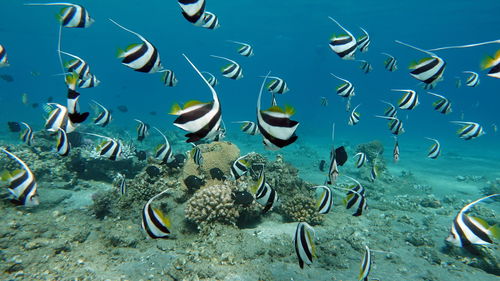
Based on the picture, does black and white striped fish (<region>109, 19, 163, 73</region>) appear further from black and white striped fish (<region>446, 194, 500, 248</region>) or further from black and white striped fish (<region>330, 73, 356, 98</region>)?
black and white striped fish (<region>330, 73, 356, 98</region>)

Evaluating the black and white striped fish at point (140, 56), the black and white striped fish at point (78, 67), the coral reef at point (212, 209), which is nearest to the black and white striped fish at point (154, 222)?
the black and white striped fish at point (140, 56)

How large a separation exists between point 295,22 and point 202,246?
171 ft

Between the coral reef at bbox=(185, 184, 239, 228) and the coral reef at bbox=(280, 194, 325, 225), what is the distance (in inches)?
61.6

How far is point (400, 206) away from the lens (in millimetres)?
9484

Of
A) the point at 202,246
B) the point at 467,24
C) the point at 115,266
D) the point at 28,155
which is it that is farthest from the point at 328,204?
the point at 467,24

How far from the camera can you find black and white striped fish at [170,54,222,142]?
1.93 metres

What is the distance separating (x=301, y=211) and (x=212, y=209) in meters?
2.38

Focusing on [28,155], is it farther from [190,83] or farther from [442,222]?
[190,83]

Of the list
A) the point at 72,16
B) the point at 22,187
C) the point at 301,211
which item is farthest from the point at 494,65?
the point at 22,187

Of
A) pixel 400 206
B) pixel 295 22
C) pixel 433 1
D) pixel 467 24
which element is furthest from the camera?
pixel 295 22

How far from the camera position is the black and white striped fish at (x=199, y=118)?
6.34 ft

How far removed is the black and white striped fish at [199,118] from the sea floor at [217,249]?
326 cm

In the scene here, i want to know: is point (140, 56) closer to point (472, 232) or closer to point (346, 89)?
point (472, 232)

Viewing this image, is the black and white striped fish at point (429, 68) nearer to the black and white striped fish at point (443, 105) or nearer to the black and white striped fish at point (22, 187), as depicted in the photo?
the black and white striped fish at point (443, 105)
